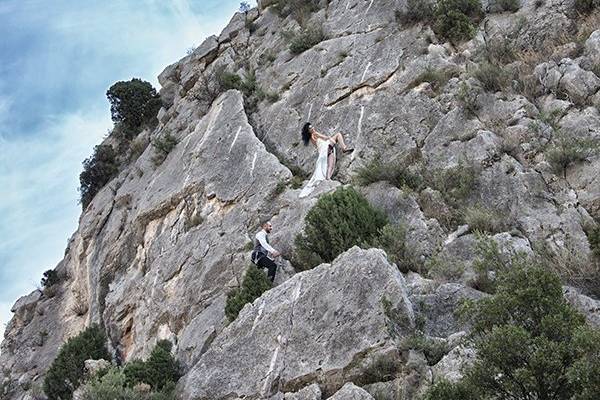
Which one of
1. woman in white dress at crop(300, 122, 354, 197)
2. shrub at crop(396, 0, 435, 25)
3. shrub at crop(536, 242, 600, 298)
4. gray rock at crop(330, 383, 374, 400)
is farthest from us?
shrub at crop(396, 0, 435, 25)

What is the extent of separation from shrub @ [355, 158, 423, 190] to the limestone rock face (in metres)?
3.89

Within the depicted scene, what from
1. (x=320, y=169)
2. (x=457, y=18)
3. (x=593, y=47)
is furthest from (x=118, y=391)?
(x=457, y=18)

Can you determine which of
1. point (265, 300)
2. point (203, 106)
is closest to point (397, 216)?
point (265, 300)

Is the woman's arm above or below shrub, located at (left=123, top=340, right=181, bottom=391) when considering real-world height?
above

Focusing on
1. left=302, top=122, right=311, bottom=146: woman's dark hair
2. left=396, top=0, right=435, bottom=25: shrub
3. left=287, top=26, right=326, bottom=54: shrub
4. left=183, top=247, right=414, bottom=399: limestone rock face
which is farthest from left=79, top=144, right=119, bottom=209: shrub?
left=183, top=247, right=414, bottom=399: limestone rock face

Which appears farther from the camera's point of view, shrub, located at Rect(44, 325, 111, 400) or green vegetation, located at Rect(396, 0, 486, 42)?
green vegetation, located at Rect(396, 0, 486, 42)

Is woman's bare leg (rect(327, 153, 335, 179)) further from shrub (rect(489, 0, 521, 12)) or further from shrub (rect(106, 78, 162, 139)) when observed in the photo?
shrub (rect(106, 78, 162, 139))

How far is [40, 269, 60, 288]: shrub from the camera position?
85.8 ft

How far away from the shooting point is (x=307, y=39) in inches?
896

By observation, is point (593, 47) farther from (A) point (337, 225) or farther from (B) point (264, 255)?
(B) point (264, 255)

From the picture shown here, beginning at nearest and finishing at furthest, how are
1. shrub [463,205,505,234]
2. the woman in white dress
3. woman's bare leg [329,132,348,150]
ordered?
1. shrub [463,205,505,234]
2. the woman in white dress
3. woman's bare leg [329,132,348,150]

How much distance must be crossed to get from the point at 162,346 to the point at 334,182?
541 cm

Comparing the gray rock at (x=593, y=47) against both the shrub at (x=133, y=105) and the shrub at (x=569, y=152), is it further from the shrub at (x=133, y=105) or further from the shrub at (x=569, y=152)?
the shrub at (x=133, y=105)

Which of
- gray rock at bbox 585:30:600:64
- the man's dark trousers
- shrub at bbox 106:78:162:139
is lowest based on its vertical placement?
gray rock at bbox 585:30:600:64
